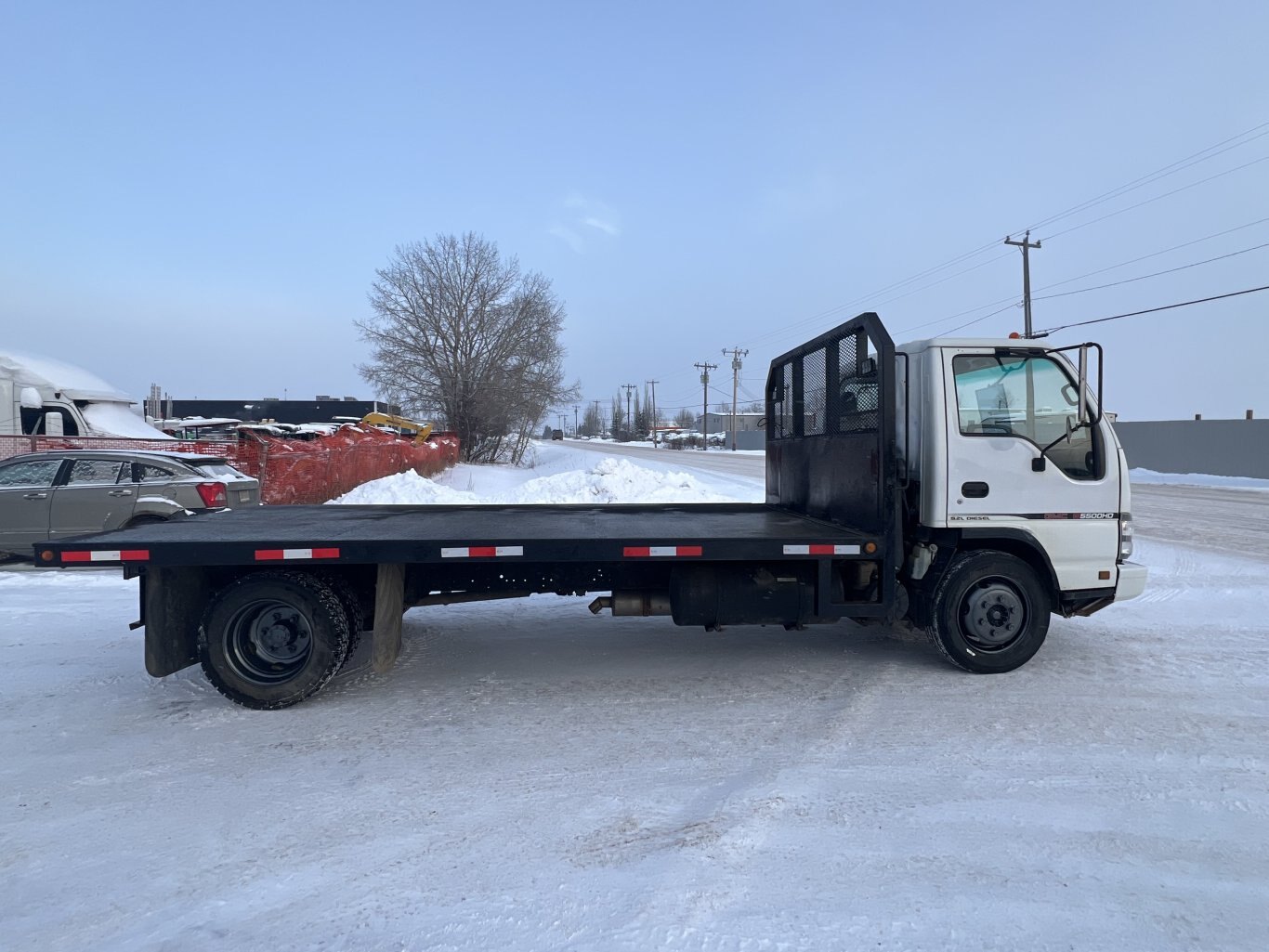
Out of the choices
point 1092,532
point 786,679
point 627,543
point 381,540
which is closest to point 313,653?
point 381,540

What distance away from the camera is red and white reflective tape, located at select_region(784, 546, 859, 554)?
17.9 feet

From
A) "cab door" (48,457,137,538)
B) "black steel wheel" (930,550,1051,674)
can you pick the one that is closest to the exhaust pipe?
"black steel wheel" (930,550,1051,674)

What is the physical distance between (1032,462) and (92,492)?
1106 centimetres

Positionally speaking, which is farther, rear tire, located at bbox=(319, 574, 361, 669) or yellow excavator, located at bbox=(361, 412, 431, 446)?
yellow excavator, located at bbox=(361, 412, 431, 446)

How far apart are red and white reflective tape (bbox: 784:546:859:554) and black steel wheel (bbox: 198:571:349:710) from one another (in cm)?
305

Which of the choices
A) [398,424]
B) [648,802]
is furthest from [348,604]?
[398,424]

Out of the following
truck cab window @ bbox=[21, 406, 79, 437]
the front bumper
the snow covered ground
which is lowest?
the snow covered ground

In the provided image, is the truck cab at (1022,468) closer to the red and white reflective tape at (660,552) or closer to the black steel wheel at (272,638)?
the red and white reflective tape at (660,552)

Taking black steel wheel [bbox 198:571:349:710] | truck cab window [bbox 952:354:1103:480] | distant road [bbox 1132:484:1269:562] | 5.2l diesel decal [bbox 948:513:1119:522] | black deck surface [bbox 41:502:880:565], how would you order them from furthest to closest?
1. distant road [bbox 1132:484:1269:562]
2. truck cab window [bbox 952:354:1103:480]
3. 5.2l diesel decal [bbox 948:513:1119:522]
4. black steel wheel [bbox 198:571:349:710]
5. black deck surface [bbox 41:502:880:565]

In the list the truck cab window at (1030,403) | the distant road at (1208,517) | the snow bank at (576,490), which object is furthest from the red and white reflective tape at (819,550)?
the snow bank at (576,490)

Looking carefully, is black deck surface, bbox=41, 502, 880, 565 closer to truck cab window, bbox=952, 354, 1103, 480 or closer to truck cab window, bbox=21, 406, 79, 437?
truck cab window, bbox=952, 354, 1103, 480

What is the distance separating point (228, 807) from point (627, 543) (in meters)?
2.69

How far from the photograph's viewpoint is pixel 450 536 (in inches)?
219

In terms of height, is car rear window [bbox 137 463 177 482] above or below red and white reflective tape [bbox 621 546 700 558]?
above
